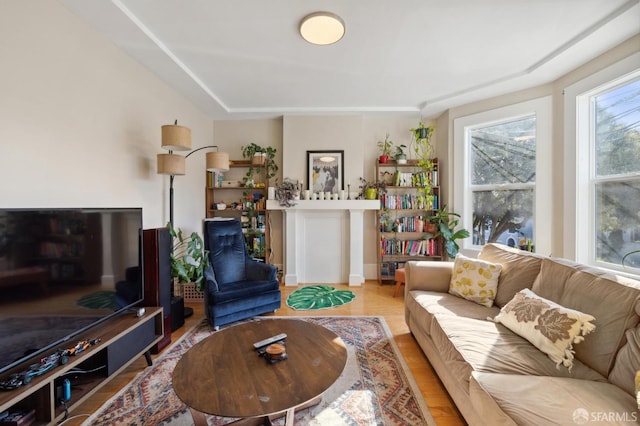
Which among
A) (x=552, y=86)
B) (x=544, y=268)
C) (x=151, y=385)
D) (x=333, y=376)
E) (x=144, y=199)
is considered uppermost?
(x=552, y=86)

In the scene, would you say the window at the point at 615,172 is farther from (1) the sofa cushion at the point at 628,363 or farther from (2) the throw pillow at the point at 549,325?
(1) the sofa cushion at the point at 628,363

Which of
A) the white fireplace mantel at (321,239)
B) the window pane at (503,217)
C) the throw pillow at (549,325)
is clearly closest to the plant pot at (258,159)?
the white fireplace mantel at (321,239)

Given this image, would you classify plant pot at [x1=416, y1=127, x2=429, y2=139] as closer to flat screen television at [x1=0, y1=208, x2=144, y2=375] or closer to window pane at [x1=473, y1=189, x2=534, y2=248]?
window pane at [x1=473, y1=189, x2=534, y2=248]

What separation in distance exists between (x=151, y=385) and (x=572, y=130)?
436 cm

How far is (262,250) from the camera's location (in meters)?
3.98

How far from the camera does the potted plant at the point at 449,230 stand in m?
3.63

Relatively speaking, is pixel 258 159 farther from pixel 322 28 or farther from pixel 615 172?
pixel 615 172

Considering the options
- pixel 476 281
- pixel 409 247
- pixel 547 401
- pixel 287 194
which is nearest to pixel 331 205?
pixel 287 194

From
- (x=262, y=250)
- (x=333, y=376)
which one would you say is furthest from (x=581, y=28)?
(x=262, y=250)

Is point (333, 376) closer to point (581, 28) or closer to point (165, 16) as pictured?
point (165, 16)

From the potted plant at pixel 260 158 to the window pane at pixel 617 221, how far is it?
3.87m

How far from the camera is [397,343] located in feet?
7.46

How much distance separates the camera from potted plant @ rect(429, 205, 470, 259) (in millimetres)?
3629

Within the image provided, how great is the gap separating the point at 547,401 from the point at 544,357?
1.38ft
